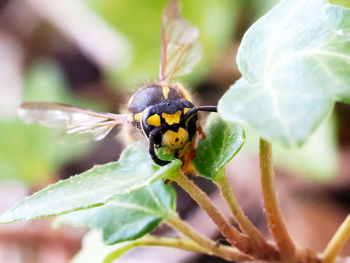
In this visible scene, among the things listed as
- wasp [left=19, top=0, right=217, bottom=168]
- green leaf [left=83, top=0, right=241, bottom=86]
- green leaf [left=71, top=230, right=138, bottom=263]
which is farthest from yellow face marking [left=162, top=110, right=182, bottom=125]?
green leaf [left=83, top=0, right=241, bottom=86]

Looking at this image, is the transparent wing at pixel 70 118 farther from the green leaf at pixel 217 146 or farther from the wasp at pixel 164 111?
the green leaf at pixel 217 146

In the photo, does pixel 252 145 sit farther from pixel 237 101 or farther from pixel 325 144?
pixel 237 101

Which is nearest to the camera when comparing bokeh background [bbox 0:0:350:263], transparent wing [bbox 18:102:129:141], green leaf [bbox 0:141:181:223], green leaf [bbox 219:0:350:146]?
green leaf [bbox 219:0:350:146]

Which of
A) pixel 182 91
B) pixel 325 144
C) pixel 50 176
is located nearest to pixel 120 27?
pixel 50 176

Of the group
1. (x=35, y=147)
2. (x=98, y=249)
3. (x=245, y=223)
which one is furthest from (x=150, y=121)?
(x=35, y=147)

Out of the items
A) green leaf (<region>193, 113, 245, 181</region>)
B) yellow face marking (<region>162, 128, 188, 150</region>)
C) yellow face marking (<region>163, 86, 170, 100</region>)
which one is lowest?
green leaf (<region>193, 113, 245, 181</region>)

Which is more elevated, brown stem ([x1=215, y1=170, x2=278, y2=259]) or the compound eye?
the compound eye

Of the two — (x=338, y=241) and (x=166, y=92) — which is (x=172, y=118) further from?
(x=338, y=241)

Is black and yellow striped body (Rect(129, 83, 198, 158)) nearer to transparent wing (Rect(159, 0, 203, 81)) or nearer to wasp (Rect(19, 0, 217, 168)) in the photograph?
wasp (Rect(19, 0, 217, 168))
